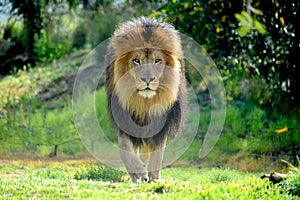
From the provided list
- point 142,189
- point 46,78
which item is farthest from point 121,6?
point 142,189

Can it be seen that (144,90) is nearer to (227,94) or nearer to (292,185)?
(292,185)

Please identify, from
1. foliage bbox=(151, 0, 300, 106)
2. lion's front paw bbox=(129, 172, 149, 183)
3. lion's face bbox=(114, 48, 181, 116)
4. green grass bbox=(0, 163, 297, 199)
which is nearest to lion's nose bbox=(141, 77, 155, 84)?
lion's face bbox=(114, 48, 181, 116)

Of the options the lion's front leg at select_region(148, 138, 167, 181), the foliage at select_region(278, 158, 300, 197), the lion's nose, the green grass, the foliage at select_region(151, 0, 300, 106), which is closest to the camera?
the green grass

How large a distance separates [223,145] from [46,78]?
5458 mm

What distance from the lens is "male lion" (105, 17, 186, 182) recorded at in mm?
5961

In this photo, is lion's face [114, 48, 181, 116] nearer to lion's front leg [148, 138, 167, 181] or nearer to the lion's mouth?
the lion's mouth

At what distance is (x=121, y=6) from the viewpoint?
15664mm

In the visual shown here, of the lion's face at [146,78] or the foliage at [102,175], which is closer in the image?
the lion's face at [146,78]

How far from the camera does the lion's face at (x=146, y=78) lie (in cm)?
591

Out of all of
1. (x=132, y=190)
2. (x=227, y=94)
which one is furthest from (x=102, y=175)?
(x=227, y=94)

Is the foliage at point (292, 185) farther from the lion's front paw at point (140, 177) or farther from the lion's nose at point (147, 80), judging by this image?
Result: the lion's nose at point (147, 80)

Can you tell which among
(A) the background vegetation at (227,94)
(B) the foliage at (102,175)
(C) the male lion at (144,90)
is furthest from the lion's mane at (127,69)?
(A) the background vegetation at (227,94)

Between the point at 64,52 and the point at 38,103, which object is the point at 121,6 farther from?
the point at 38,103

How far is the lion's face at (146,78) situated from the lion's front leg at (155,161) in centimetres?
43
